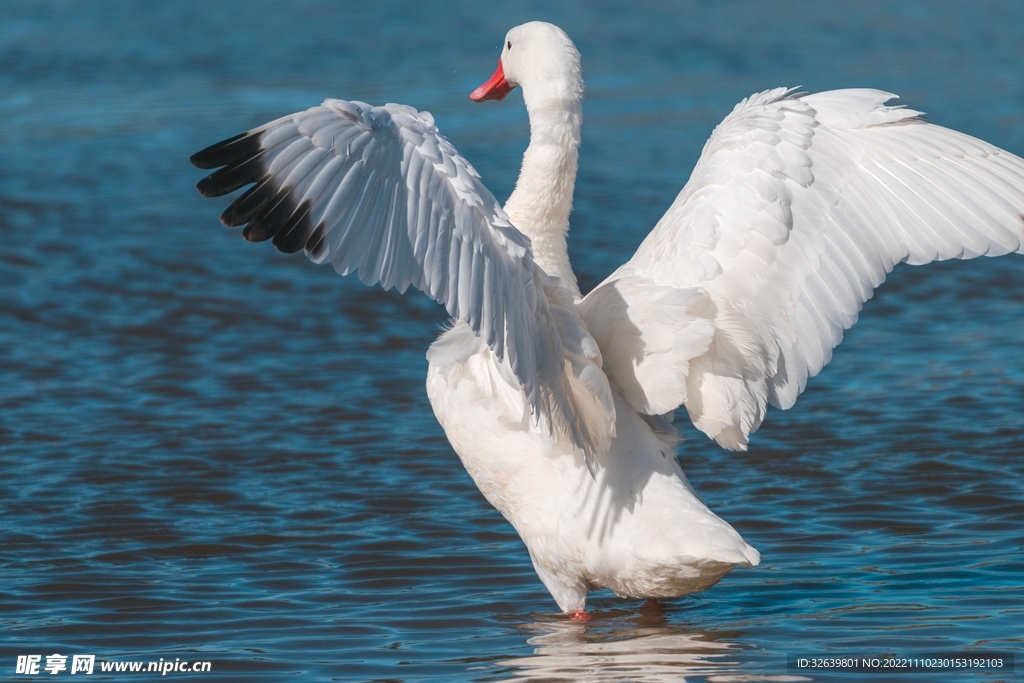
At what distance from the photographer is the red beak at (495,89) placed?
6.18 m

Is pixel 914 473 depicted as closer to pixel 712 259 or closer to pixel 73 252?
pixel 712 259

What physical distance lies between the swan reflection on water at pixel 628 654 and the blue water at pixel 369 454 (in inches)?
0.7

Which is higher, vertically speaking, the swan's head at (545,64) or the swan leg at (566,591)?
the swan's head at (545,64)

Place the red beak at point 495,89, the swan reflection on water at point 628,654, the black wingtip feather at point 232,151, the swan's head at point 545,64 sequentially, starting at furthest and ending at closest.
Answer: the red beak at point 495,89 < the swan's head at point 545,64 < the swan reflection on water at point 628,654 < the black wingtip feather at point 232,151

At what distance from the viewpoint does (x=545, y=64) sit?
210 inches

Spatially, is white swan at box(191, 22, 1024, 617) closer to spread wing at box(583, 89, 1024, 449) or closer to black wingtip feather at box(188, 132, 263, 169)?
spread wing at box(583, 89, 1024, 449)

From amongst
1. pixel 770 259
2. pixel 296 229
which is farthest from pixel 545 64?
pixel 296 229

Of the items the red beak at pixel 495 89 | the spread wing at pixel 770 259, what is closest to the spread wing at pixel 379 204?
the spread wing at pixel 770 259

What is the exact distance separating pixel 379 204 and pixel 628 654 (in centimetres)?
193

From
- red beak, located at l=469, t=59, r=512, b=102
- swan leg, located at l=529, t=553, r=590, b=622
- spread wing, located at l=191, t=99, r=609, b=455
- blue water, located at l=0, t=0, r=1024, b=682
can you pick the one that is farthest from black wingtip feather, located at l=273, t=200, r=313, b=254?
red beak, located at l=469, t=59, r=512, b=102

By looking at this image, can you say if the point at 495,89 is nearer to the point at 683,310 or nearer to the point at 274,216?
the point at 683,310

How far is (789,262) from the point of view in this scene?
496cm

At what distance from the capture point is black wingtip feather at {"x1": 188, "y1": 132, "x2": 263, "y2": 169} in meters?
3.97

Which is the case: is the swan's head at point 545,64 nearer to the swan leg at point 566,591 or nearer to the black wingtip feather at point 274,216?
the black wingtip feather at point 274,216
